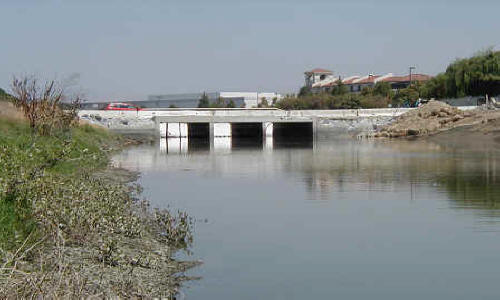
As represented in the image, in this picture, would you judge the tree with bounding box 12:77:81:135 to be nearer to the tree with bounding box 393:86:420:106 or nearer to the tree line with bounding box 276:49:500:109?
the tree line with bounding box 276:49:500:109

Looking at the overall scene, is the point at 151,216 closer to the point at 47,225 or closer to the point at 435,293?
the point at 47,225

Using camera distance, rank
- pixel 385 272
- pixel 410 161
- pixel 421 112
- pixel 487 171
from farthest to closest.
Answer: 1. pixel 421 112
2. pixel 410 161
3. pixel 487 171
4. pixel 385 272

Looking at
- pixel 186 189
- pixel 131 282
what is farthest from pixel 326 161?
pixel 131 282

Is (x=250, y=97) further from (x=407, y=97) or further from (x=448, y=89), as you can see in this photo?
(x=448, y=89)

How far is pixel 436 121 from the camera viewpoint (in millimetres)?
66625

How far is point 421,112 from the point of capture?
69750 mm

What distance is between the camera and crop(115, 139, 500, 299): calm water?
1253cm

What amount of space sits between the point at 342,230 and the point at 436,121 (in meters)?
51.7

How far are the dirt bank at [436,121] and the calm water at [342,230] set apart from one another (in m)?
29.9

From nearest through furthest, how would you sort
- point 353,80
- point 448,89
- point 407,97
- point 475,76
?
point 475,76
point 448,89
point 407,97
point 353,80

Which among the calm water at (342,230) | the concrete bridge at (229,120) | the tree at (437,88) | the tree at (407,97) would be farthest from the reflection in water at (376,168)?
the tree at (407,97)

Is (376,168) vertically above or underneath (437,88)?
underneath

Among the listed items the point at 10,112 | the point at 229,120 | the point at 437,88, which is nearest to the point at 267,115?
the point at 229,120

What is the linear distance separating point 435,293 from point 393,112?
218ft
